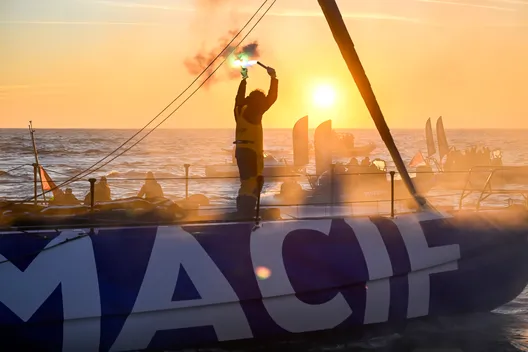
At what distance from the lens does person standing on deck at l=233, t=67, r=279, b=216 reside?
9023mm

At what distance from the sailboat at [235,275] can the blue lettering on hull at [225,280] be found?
13 mm

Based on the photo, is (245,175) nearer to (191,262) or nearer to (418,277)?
(191,262)

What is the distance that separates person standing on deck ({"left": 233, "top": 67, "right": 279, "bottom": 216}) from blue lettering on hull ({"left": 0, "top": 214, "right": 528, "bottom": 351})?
0.77 m

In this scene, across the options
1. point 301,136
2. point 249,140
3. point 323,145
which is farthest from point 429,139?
point 249,140

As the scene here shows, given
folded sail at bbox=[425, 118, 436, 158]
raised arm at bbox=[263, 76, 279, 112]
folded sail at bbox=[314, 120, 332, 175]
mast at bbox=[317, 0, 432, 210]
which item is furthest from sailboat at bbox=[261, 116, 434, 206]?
folded sail at bbox=[425, 118, 436, 158]

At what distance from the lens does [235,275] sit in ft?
26.8

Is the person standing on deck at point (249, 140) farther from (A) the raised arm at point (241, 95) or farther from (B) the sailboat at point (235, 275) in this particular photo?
(B) the sailboat at point (235, 275)

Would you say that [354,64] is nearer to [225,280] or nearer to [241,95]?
[241,95]

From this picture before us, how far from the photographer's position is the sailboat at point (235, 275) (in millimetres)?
7582

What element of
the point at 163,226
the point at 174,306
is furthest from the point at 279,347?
the point at 163,226

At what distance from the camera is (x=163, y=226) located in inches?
322

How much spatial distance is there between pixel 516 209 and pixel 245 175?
4.31 m

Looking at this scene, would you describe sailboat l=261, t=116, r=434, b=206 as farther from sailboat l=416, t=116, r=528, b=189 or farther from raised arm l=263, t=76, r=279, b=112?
sailboat l=416, t=116, r=528, b=189

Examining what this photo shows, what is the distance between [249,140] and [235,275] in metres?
1.89
